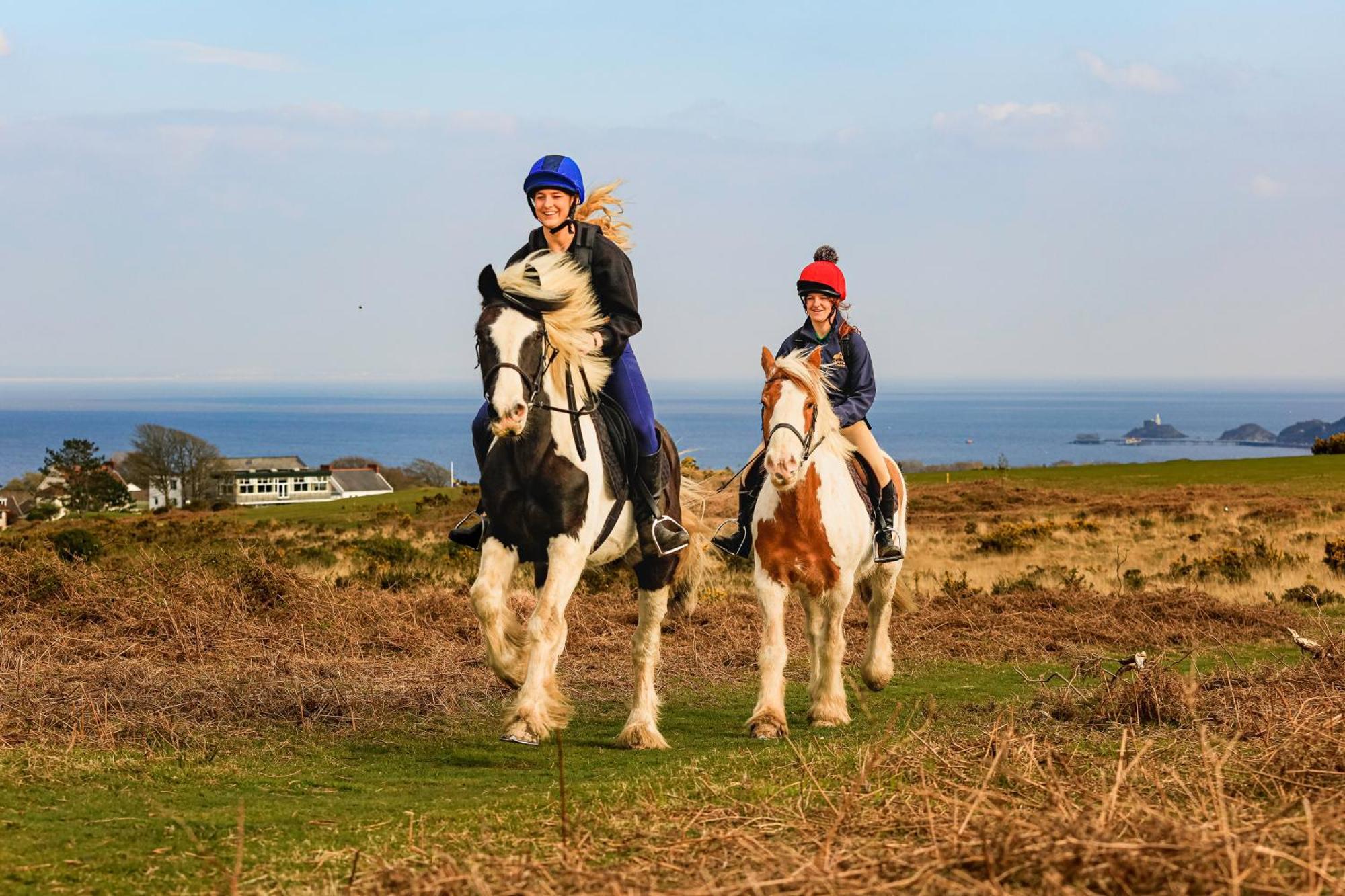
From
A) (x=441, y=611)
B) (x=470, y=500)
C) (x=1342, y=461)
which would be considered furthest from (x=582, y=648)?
(x=1342, y=461)

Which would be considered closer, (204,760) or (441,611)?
(204,760)

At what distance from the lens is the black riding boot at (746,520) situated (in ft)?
32.2

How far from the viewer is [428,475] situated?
98688mm

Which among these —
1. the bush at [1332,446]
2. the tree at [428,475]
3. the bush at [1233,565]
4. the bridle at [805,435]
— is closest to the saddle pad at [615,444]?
the bridle at [805,435]

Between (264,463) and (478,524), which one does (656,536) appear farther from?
(264,463)

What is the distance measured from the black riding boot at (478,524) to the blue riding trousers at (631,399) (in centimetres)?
11

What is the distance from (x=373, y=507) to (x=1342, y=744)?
123 feet

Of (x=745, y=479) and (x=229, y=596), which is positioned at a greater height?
(x=745, y=479)

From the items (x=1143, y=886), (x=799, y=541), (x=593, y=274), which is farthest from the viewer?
(x=799, y=541)

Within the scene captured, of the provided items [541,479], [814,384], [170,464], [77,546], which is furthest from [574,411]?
[170,464]

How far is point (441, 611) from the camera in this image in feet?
46.8

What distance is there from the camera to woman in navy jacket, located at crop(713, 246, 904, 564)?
9648mm

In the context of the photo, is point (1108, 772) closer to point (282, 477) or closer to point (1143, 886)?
point (1143, 886)

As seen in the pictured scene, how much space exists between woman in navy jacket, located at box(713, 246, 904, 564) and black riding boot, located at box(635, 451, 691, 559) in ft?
3.37
